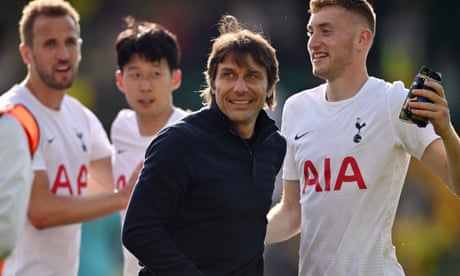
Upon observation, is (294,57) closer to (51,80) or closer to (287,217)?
(51,80)

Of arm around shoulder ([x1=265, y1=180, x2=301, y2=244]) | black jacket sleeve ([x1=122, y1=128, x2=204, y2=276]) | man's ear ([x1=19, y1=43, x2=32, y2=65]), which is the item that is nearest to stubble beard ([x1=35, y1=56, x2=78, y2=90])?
man's ear ([x1=19, y1=43, x2=32, y2=65])

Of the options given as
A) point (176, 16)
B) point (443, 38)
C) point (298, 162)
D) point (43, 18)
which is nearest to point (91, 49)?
point (176, 16)

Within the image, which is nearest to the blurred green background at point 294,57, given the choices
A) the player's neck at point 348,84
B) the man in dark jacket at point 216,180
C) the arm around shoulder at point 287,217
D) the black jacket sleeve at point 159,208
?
the arm around shoulder at point 287,217

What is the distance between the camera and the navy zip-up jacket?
429 centimetres

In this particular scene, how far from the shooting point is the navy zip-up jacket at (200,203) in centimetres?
429

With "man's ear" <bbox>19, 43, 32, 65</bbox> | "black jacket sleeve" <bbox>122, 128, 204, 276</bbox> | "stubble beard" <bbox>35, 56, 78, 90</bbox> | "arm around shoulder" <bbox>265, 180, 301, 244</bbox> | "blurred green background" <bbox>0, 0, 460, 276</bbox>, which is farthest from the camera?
"blurred green background" <bbox>0, 0, 460, 276</bbox>

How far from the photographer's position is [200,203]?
4.41 m

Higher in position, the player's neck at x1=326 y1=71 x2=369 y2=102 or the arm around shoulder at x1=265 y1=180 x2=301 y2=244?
the player's neck at x1=326 y1=71 x2=369 y2=102

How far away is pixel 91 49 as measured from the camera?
50.6 ft

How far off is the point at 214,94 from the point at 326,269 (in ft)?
4.15

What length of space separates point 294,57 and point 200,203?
404 inches

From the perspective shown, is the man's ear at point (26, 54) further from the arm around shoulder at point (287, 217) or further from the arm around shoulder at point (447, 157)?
the arm around shoulder at point (447, 157)

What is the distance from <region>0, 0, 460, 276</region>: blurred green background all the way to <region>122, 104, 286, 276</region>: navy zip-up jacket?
7174mm

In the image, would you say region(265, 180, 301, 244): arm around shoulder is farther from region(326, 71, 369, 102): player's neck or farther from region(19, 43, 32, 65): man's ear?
region(19, 43, 32, 65): man's ear
